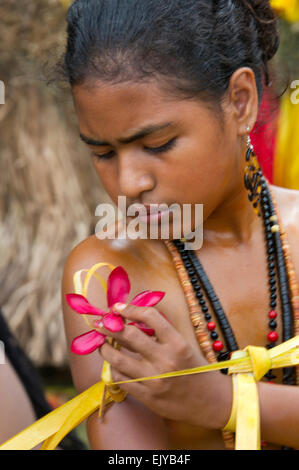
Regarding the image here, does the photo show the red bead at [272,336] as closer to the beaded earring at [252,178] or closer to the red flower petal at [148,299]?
the beaded earring at [252,178]

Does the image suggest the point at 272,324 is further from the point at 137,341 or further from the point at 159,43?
the point at 159,43

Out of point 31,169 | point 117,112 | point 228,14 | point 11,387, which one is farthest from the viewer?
point 31,169

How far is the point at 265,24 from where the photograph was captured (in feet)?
5.65

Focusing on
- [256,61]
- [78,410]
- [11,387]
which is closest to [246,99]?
[256,61]

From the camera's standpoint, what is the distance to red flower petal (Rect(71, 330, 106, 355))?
50.7 inches

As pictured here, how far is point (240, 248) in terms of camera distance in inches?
69.9

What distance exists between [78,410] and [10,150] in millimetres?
2541

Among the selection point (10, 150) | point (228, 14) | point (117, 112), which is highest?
point (10, 150)

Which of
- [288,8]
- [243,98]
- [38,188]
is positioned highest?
[288,8]

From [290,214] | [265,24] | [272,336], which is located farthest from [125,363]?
[265,24]

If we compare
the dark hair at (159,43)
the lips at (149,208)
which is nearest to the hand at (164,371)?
the lips at (149,208)

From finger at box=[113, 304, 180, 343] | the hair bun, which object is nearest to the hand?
finger at box=[113, 304, 180, 343]

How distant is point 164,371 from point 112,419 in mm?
300
